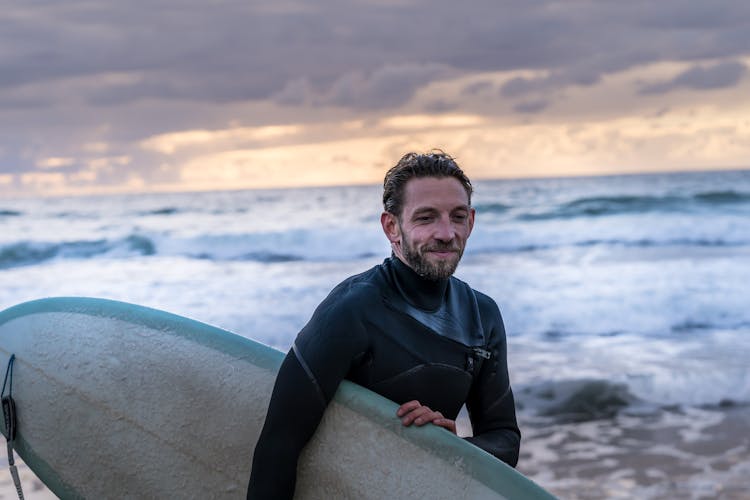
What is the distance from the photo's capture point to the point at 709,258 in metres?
16.4

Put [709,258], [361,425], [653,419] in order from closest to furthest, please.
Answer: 1. [361,425]
2. [653,419]
3. [709,258]

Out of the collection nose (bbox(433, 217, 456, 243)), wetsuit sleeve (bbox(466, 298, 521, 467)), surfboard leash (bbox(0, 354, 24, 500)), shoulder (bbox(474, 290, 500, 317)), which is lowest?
surfboard leash (bbox(0, 354, 24, 500))

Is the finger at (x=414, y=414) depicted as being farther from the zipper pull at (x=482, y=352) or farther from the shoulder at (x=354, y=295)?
the shoulder at (x=354, y=295)

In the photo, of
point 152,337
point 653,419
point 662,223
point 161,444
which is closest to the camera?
point 161,444

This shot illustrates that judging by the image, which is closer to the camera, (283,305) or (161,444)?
(161,444)

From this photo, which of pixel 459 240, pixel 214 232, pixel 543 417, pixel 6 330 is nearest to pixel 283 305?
pixel 543 417

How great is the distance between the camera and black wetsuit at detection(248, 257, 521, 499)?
2.11 m

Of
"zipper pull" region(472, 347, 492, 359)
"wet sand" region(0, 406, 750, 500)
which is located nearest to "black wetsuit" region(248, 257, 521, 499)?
"zipper pull" region(472, 347, 492, 359)

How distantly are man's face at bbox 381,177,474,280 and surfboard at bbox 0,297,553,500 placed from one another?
1.18 feet

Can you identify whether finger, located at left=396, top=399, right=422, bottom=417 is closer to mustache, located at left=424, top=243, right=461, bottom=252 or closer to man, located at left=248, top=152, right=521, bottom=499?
man, located at left=248, top=152, right=521, bottom=499

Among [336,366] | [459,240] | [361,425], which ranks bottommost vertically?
[361,425]

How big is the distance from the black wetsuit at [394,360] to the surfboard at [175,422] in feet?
0.34

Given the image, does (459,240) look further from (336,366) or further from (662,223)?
(662,223)

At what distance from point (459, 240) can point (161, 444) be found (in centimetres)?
126
